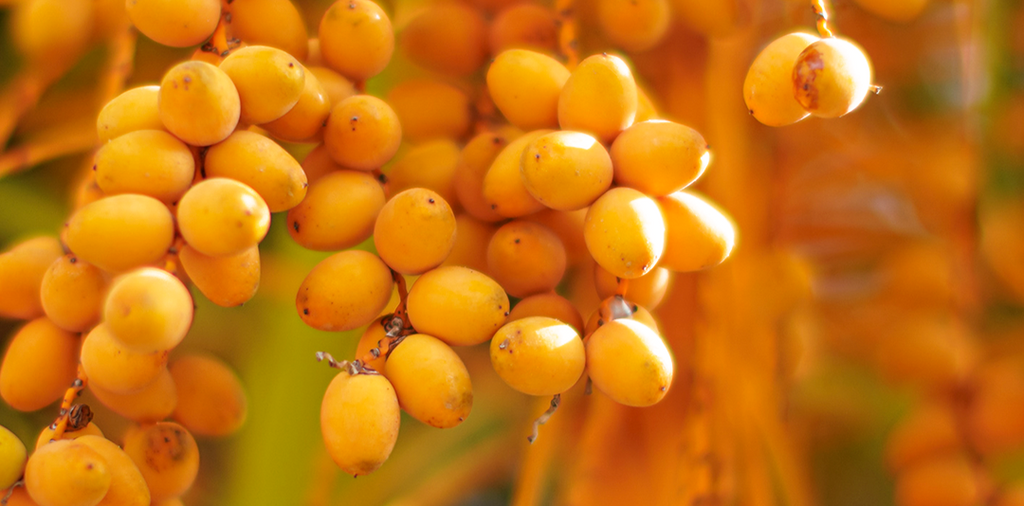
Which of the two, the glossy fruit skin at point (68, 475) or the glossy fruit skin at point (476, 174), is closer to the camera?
the glossy fruit skin at point (68, 475)

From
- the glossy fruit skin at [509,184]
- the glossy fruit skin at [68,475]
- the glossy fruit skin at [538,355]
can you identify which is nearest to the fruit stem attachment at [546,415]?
the glossy fruit skin at [538,355]

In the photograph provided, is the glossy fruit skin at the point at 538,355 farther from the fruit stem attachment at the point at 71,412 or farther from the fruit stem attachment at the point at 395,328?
the fruit stem attachment at the point at 71,412

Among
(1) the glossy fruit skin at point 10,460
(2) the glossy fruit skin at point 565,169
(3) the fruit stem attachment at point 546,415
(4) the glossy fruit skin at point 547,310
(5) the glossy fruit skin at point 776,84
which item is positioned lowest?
(1) the glossy fruit skin at point 10,460

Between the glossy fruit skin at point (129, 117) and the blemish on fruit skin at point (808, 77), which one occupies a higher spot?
the blemish on fruit skin at point (808, 77)

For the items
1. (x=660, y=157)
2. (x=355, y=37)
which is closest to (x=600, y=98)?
(x=660, y=157)

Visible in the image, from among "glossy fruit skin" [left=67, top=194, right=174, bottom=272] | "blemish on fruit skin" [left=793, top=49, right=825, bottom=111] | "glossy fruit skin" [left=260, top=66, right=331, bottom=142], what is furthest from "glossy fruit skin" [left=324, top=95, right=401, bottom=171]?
"blemish on fruit skin" [left=793, top=49, right=825, bottom=111]

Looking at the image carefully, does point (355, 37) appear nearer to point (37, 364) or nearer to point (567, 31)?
point (567, 31)

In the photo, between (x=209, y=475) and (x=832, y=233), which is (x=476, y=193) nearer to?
(x=209, y=475)

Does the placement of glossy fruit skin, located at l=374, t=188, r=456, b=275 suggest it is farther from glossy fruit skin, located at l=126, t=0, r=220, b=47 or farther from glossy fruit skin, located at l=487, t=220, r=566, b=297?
glossy fruit skin, located at l=126, t=0, r=220, b=47
